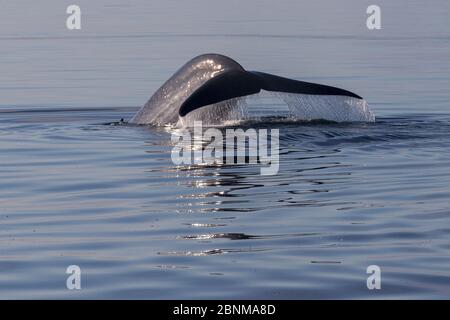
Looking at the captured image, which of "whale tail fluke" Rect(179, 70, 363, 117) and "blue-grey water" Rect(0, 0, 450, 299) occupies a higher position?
"whale tail fluke" Rect(179, 70, 363, 117)

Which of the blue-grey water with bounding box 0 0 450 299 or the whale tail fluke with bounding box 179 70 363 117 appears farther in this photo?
the whale tail fluke with bounding box 179 70 363 117

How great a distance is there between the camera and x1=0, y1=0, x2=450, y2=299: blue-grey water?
749 cm

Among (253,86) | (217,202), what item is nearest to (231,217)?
(217,202)

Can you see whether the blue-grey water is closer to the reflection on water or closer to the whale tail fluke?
the reflection on water

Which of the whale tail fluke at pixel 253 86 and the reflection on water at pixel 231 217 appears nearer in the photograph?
the reflection on water at pixel 231 217

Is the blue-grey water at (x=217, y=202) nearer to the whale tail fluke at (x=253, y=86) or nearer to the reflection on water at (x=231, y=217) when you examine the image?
the reflection on water at (x=231, y=217)

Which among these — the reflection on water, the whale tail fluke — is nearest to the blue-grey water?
the reflection on water

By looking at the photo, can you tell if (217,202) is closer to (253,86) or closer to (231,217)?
(231,217)

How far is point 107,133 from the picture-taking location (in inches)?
562

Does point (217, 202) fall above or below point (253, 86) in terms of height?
below

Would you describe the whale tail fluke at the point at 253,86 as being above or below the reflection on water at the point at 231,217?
above

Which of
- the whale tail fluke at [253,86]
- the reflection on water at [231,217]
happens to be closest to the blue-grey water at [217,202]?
the reflection on water at [231,217]

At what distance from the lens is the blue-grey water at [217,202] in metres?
7.49

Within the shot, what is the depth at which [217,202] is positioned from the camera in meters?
9.84
